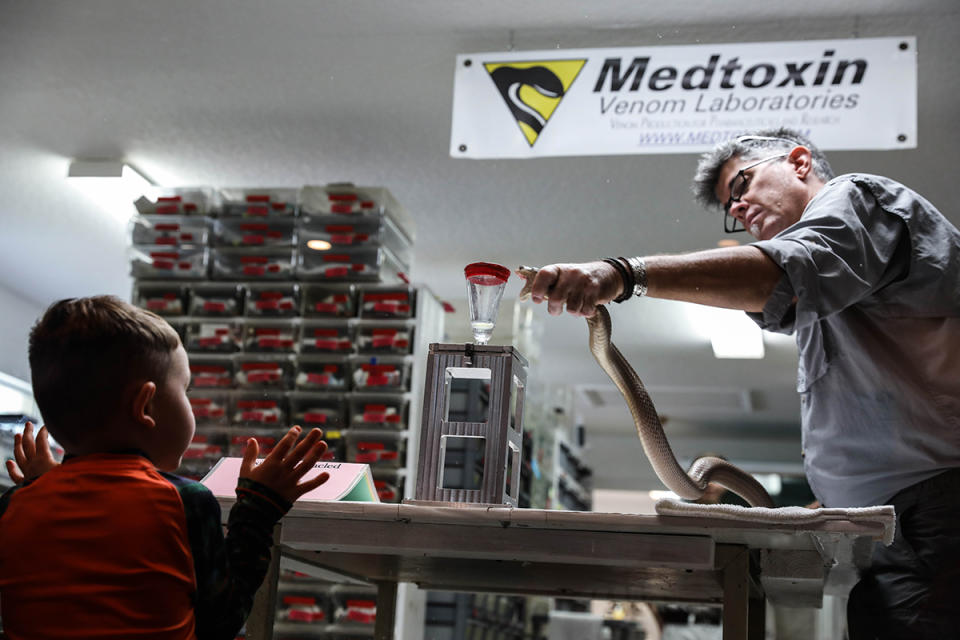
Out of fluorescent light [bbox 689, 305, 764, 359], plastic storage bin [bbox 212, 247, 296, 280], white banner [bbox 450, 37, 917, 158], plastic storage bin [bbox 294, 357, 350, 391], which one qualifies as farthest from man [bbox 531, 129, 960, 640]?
fluorescent light [bbox 689, 305, 764, 359]

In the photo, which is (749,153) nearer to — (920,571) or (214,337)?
(920,571)

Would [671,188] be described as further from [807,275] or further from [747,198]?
[807,275]

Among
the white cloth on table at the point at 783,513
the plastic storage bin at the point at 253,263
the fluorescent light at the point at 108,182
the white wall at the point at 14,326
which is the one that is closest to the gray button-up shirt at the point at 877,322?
the white cloth on table at the point at 783,513

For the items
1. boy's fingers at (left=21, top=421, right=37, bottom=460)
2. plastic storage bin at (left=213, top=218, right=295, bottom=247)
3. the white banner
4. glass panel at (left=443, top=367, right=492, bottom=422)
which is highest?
the white banner

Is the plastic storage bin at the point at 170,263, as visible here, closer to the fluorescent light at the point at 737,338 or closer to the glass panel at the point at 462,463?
the glass panel at the point at 462,463

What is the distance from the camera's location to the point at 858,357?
71.0 inches

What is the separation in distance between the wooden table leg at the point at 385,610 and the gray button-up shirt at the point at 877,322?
0.96 meters

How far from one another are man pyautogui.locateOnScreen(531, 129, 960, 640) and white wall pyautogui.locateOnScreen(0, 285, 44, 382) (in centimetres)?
305

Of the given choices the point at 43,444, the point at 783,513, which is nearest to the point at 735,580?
the point at 783,513

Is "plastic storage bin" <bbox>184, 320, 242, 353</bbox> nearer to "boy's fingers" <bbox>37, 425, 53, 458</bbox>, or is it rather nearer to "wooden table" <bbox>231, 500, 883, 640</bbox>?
"wooden table" <bbox>231, 500, 883, 640</bbox>

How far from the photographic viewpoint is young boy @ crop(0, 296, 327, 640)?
111 cm

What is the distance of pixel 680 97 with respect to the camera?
3.68 meters

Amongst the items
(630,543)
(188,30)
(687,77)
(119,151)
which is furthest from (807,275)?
(119,151)

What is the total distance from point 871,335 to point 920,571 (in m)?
0.41
